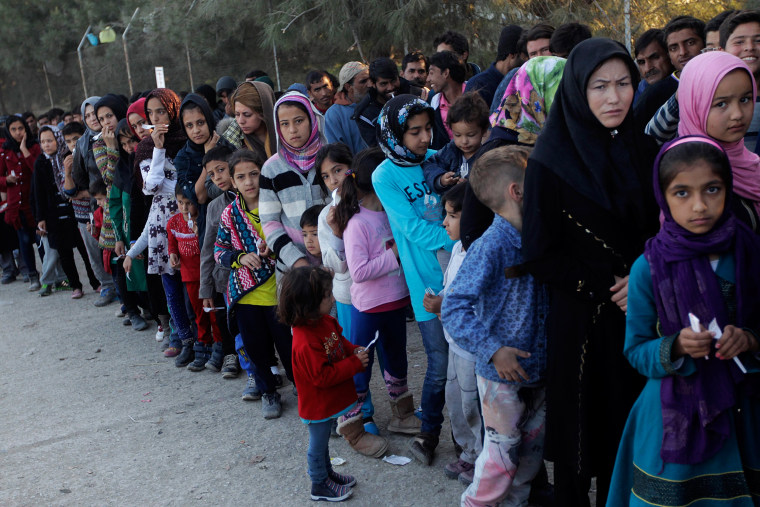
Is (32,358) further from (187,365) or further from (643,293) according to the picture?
(643,293)

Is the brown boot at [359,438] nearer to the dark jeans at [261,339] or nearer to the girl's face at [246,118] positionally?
the dark jeans at [261,339]

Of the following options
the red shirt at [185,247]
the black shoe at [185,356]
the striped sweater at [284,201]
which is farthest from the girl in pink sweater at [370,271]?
the black shoe at [185,356]

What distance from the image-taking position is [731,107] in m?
2.44

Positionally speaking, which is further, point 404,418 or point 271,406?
point 271,406

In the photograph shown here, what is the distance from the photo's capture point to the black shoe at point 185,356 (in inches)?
234

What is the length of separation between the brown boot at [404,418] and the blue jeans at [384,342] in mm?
50

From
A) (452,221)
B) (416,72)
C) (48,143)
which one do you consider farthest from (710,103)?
(48,143)

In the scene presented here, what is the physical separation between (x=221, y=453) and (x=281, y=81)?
11973mm

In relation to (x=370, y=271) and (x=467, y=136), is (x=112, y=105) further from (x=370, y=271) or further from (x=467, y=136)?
(x=467, y=136)

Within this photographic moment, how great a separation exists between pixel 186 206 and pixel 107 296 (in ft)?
11.2

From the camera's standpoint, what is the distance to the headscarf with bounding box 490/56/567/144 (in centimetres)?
302

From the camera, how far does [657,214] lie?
2518mm

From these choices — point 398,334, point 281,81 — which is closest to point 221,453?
point 398,334

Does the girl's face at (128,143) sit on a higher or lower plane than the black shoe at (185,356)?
higher
